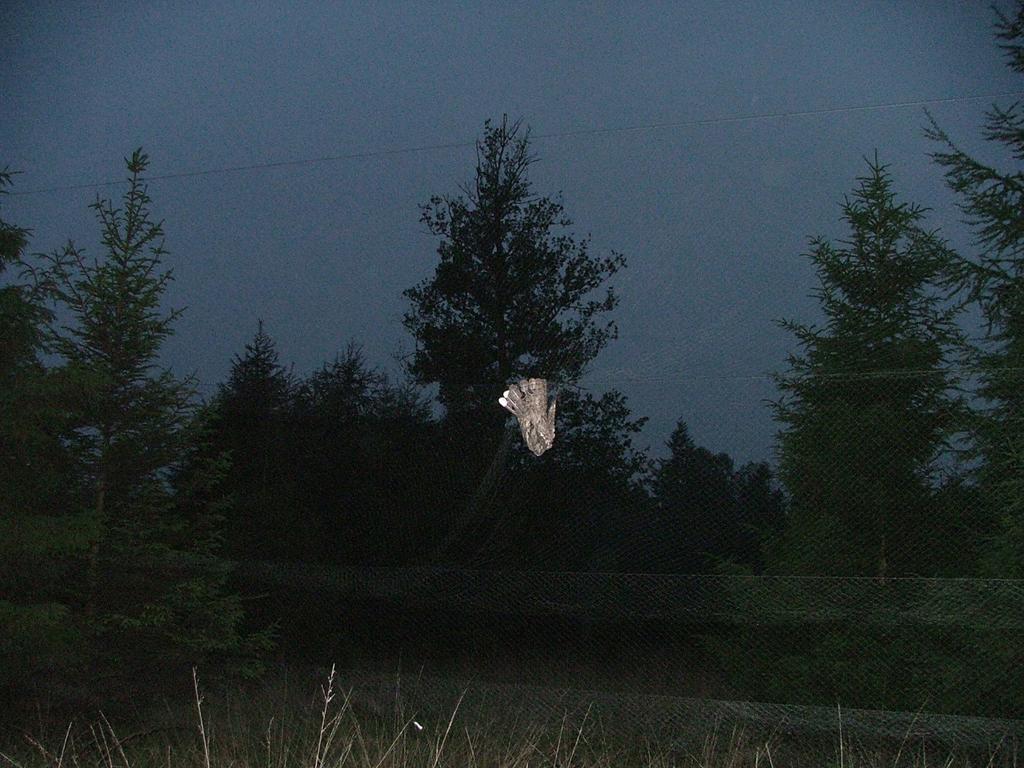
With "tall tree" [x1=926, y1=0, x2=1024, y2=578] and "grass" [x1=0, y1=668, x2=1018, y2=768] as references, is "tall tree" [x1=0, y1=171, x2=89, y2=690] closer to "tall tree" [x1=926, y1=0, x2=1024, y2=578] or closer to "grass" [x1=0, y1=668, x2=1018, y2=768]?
"grass" [x1=0, y1=668, x2=1018, y2=768]

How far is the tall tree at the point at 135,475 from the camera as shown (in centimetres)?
608

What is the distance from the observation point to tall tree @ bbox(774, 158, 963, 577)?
565 centimetres

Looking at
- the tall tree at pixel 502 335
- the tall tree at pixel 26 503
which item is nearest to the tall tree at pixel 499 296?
the tall tree at pixel 502 335

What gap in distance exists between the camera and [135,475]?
20.7 feet

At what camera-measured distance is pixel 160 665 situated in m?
6.08

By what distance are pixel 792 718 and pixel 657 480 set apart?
63.6 inches

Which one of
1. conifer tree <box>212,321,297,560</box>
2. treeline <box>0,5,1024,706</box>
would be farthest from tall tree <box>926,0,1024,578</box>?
conifer tree <box>212,321,297,560</box>

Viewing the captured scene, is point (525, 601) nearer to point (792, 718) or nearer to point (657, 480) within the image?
point (657, 480)

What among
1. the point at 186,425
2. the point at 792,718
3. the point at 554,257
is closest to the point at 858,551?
the point at 792,718

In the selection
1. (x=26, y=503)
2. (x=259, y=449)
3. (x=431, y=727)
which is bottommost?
(x=431, y=727)

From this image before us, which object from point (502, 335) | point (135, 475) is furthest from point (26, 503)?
point (502, 335)

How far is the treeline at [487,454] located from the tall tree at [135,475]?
2 centimetres

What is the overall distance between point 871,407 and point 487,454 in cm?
245

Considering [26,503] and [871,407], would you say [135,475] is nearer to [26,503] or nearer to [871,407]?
[26,503]
